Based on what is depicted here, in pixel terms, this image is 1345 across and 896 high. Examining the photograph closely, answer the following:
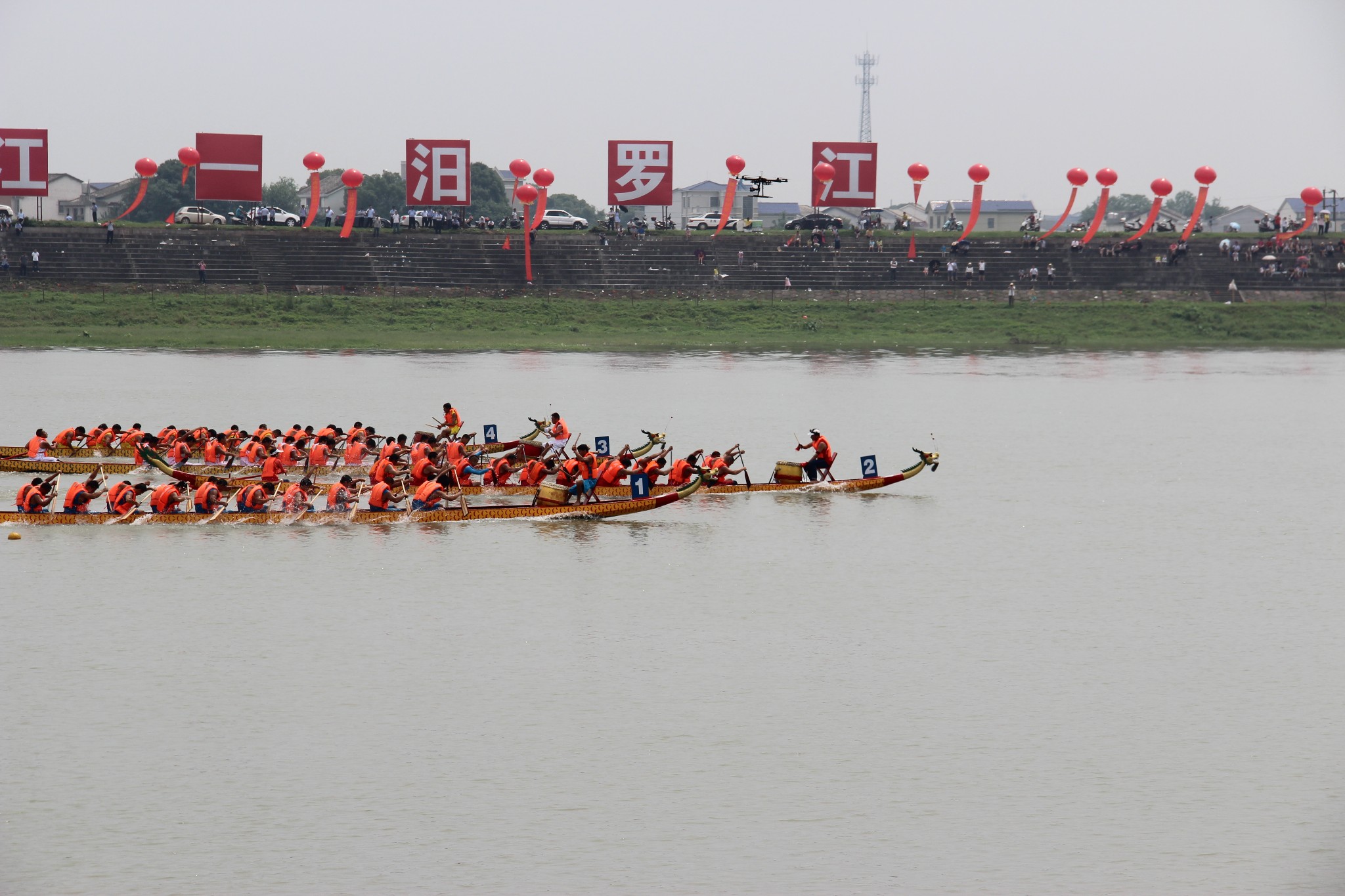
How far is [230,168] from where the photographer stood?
252ft

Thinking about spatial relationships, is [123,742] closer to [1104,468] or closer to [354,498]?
[354,498]

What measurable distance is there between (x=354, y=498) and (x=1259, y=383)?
3996 centimetres

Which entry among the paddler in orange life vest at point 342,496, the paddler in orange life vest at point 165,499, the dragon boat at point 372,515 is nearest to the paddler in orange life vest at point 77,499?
the dragon boat at point 372,515

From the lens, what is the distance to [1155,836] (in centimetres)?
1559

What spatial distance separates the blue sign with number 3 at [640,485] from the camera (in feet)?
95.8

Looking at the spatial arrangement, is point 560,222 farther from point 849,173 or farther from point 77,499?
point 77,499

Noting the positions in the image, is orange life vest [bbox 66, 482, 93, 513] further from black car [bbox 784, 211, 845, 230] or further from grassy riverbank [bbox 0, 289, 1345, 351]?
black car [bbox 784, 211, 845, 230]

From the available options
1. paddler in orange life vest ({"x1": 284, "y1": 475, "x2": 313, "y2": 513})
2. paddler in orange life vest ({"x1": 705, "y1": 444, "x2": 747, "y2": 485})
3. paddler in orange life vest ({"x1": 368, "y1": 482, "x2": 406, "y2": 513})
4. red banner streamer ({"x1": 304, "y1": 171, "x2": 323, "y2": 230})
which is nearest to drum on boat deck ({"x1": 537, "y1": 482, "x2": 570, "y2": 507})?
paddler in orange life vest ({"x1": 368, "y1": 482, "x2": 406, "y2": 513})

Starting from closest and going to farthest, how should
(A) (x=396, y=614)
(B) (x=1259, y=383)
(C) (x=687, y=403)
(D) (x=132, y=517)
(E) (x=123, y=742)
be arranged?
(E) (x=123, y=742)
(A) (x=396, y=614)
(D) (x=132, y=517)
(C) (x=687, y=403)
(B) (x=1259, y=383)

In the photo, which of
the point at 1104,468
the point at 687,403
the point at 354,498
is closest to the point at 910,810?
the point at 354,498

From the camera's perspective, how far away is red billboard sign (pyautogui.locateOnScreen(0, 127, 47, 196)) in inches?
2972

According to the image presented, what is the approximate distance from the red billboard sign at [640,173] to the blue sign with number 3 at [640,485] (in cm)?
5339

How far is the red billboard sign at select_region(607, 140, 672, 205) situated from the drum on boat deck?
53.3 meters

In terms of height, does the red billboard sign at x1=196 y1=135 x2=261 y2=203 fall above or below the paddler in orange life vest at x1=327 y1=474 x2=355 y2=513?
above
